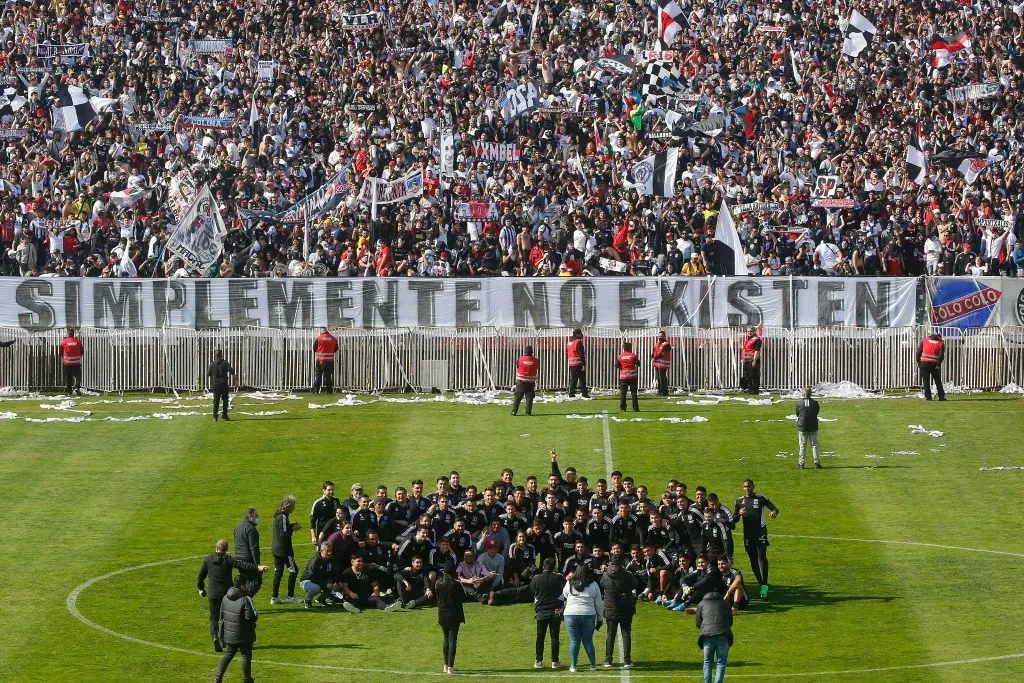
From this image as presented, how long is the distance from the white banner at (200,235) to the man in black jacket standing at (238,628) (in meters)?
27.0

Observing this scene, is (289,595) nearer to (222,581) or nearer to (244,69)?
(222,581)

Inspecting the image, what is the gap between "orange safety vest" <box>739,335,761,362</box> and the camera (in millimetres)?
46281

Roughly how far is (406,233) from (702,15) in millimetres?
15847

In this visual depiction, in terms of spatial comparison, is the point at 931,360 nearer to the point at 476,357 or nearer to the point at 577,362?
the point at 577,362

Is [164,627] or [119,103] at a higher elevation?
[119,103]

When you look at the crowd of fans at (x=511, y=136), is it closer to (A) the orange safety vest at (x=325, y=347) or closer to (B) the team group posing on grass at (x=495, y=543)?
(A) the orange safety vest at (x=325, y=347)

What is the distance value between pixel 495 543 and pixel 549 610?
339cm

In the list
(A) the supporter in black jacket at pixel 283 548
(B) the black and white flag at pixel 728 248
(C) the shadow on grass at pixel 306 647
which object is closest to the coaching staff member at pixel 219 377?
(B) the black and white flag at pixel 728 248

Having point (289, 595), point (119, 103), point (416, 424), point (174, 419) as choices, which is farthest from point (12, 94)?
point (289, 595)

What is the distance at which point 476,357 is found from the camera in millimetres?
47156

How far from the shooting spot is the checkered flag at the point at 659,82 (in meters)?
56.7

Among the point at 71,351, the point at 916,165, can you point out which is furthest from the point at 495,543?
the point at 916,165

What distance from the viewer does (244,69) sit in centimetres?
5966

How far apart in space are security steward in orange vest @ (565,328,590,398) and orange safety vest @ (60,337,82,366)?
13.0m
